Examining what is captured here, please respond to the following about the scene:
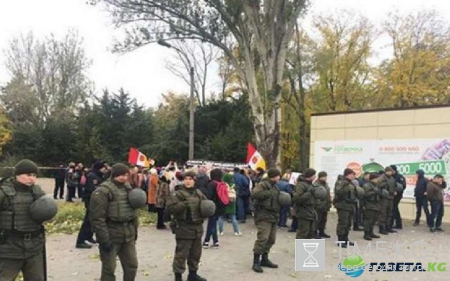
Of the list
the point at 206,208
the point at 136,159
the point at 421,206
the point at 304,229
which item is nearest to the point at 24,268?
the point at 206,208

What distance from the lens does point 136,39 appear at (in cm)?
2198

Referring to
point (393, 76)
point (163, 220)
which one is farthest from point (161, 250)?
point (393, 76)

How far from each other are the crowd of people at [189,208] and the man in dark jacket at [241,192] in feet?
0.10

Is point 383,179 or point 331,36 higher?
point 331,36

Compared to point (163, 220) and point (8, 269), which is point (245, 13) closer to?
point (163, 220)

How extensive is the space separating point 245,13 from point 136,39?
5.33m

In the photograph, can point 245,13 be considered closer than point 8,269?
No

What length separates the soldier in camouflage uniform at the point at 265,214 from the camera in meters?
8.31

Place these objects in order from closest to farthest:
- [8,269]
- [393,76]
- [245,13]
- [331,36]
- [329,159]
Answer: [8,269], [329,159], [245,13], [393,76], [331,36]

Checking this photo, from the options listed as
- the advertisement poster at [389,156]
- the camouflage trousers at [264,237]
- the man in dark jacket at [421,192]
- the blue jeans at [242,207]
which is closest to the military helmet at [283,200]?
the camouflage trousers at [264,237]

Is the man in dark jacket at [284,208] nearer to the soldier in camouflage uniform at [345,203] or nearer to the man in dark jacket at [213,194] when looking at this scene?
the soldier in camouflage uniform at [345,203]

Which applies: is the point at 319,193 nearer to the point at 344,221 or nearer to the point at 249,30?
the point at 344,221

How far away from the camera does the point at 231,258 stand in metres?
9.35

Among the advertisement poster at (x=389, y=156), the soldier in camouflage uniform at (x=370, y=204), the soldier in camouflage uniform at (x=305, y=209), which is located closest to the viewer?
the soldier in camouflage uniform at (x=305, y=209)
